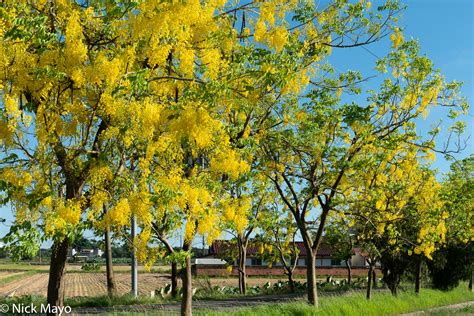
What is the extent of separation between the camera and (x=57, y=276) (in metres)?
8.25

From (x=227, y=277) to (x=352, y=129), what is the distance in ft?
122

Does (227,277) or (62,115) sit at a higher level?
(62,115)

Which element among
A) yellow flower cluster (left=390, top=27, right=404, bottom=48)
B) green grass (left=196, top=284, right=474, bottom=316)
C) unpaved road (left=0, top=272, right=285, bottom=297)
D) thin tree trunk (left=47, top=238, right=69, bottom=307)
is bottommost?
unpaved road (left=0, top=272, right=285, bottom=297)

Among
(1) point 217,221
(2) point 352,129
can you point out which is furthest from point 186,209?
(2) point 352,129

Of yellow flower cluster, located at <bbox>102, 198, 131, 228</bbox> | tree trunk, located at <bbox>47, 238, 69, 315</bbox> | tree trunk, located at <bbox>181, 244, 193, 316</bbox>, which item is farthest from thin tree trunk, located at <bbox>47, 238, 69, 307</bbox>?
tree trunk, located at <bbox>181, 244, 193, 316</bbox>

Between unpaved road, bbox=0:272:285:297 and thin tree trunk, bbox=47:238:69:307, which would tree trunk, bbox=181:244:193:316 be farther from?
unpaved road, bbox=0:272:285:297

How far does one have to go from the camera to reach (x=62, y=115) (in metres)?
7.15

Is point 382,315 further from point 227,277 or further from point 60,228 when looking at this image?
point 227,277

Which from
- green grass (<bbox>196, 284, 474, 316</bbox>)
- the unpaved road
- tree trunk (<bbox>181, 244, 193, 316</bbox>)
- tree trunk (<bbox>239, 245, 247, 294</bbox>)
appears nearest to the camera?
tree trunk (<bbox>181, 244, 193, 316</bbox>)

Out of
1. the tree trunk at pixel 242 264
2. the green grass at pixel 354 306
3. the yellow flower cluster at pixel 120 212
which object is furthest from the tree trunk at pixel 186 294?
the tree trunk at pixel 242 264

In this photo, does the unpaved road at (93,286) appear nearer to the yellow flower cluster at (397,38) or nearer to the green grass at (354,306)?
the green grass at (354,306)

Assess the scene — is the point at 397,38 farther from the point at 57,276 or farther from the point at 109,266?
the point at 109,266

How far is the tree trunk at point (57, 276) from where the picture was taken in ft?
26.7

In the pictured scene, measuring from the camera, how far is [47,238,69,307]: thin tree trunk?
814 cm
